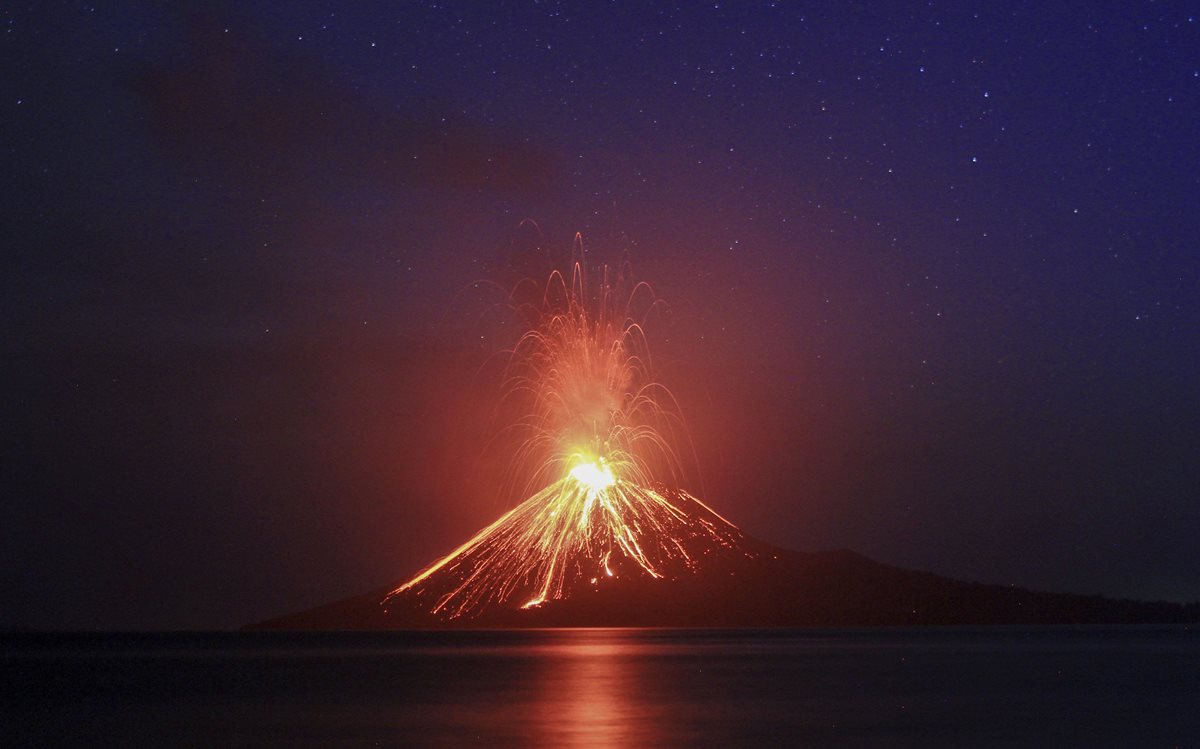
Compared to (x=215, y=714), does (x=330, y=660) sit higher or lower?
higher

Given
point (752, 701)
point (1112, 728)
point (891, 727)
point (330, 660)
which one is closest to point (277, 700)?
point (752, 701)

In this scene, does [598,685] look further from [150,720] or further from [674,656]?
[674,656]

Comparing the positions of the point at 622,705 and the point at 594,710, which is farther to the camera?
the point at 622,705

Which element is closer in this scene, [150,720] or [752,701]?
[150,720]

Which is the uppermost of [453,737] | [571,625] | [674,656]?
[571,625]

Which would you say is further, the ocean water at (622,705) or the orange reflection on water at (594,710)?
the ocean water at (622,705)

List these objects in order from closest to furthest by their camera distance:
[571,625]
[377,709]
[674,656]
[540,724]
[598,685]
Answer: [540,724] → [377,709] → [598,685] → [674,656] → [571,625]

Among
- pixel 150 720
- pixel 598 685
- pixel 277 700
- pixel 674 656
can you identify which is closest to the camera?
pixel 150 720

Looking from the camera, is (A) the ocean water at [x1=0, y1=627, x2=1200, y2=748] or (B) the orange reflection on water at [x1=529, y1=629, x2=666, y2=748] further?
(A) the ocean water at [x1=0, y1=627, x2=1200, y2=748]

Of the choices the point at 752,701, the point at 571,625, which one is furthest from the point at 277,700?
the point at 571,625
